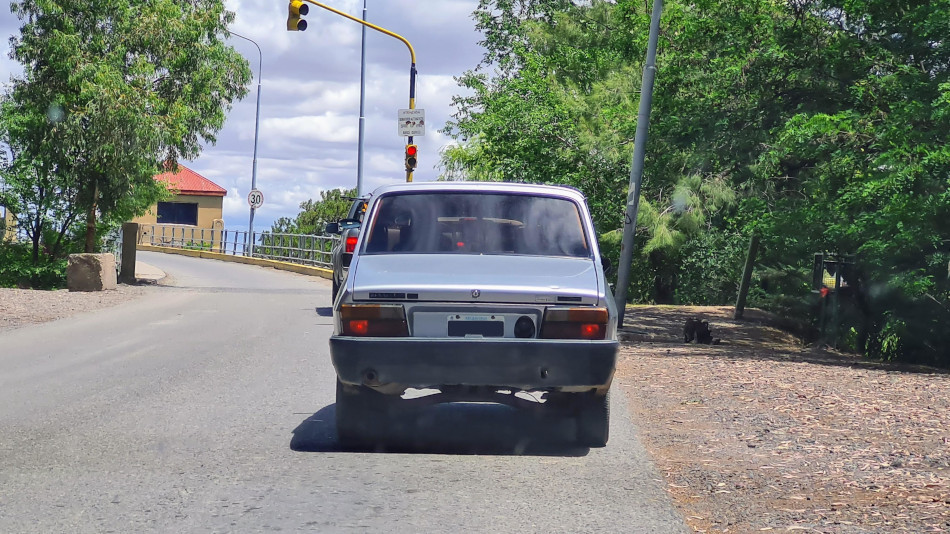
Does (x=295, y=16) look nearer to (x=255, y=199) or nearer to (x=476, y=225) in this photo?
(x=476, y=225)

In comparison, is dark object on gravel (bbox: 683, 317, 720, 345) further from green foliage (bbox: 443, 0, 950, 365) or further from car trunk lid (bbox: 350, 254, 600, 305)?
car trunk lid (bbox: 350, 254, 600, 305)

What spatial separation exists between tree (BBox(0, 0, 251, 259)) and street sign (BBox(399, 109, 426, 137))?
23.1 ft

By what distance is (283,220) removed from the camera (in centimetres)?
5569

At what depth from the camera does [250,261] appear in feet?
150

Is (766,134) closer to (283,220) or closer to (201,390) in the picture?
(201,390)

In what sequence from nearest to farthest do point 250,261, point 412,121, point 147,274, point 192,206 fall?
point 412,121, point 147,274, point 250,261, point 192,206

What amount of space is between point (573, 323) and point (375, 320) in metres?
1.21

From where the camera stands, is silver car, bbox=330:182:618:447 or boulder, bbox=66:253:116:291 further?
boulder, bbox=66:253:116:291

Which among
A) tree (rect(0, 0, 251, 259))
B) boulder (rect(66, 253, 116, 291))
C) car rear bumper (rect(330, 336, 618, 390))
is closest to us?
car rear bumper (rect(330, 336, 618, 390))

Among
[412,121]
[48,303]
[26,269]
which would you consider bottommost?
[48,303]

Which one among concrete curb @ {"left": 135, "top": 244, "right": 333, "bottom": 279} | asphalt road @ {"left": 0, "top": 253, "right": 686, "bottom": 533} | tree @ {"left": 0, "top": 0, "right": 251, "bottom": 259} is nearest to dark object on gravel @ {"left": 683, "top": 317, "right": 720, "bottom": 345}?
asphalt road @ {"left": 0, "top": 253, "right": 686, "bottom": 533}

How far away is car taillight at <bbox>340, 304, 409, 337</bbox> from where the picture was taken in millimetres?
6949

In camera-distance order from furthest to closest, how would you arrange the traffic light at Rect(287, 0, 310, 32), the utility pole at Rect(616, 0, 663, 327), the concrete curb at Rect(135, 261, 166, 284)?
the concrete curb at Rect(135, 261, 166, 284)
the traffic light at Rect(287, 0, 310, 32)
the utility pole at Rect(616, 0, 663, 327)

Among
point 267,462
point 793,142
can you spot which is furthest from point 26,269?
point 267,462
